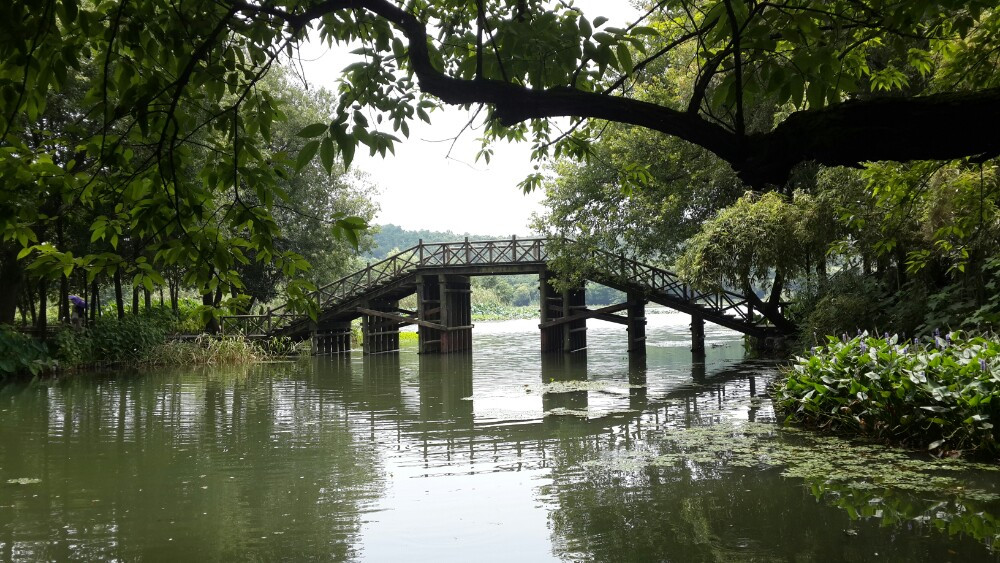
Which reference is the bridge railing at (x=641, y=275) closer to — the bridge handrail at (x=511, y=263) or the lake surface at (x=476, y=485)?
the bridge handrail at (x=511, y=263)

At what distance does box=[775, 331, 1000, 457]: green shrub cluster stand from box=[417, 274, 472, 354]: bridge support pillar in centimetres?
1771

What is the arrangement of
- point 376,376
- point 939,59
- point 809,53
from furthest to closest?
1. point 376,376
2. point 939,59
3. point 809,53

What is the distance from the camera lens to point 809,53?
2926 mm

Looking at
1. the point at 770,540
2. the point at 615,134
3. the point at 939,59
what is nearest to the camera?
the point at 770,540

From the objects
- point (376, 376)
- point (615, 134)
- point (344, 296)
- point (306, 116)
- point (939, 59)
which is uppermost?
point (306, 116)

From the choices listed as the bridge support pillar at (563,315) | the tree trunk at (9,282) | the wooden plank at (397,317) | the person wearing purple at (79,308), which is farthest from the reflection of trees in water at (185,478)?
the bridge support pillar at (563,315)

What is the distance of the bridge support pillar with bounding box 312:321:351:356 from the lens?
27.0 metres

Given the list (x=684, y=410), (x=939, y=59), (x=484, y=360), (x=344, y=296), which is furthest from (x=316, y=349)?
(x=939, y=59)

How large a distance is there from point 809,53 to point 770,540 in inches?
127

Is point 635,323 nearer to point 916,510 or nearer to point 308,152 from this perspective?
point 916,510

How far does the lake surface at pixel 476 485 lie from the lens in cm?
497

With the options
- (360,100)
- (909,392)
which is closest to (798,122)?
(360,100)

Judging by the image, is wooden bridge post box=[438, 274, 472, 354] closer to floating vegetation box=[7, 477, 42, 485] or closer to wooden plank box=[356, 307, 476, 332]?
wooden plank box=[356, 307, 476, 332]

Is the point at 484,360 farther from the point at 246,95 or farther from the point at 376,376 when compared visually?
the point at 246,95
